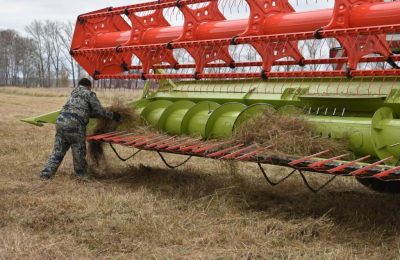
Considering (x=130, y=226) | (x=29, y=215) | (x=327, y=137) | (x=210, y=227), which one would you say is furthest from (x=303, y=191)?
(x=29, y=215)

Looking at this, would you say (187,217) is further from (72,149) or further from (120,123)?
(72,149)

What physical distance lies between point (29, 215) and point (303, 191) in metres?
3.02

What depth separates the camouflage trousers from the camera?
6602 millimetres

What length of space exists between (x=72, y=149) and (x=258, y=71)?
8.15 feet

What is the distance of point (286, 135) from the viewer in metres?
4.64

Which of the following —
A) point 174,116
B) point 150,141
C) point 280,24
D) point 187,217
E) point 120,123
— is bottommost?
point 187,217

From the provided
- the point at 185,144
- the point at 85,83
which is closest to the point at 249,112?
the point at 185,144

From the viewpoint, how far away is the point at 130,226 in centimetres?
435

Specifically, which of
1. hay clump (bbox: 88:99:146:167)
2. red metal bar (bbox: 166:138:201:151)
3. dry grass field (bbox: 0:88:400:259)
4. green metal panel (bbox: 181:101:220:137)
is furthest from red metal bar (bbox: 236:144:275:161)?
hay clump (bbox: 88:99:146:167)

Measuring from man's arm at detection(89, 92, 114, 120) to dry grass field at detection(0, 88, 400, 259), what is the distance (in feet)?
1.04

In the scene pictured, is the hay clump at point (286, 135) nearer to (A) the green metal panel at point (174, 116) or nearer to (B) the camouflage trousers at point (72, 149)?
(A) the green metal panel at point (174, 116)

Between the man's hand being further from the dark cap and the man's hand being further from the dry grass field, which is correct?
the dark cap

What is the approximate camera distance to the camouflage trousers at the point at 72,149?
6.60 m

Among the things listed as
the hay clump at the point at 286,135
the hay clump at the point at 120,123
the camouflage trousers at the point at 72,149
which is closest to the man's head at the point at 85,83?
the hay clump at the point at 120,123
